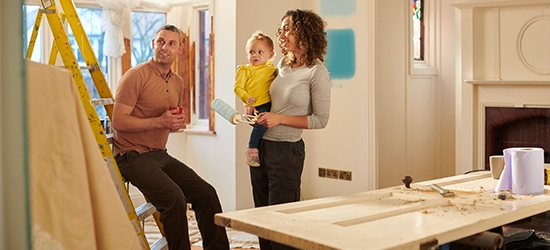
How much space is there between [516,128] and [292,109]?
3346 millimetres

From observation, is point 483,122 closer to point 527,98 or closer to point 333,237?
point 527,98

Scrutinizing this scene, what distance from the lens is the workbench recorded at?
1.62m

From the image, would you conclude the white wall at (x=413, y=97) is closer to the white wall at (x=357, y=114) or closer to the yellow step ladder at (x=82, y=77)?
the white wall at (x=357, y=114)

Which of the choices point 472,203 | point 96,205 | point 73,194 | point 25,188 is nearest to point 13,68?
point 25,188

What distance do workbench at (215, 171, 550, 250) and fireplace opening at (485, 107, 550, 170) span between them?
3178 millimetres

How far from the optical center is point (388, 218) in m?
1.88

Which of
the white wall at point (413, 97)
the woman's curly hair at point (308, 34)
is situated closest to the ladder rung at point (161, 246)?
the woman's curly hair at point (308, 34)

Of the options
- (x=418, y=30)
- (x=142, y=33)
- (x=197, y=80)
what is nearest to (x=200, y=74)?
(x=197, y=80)

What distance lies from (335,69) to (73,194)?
4.48 metres

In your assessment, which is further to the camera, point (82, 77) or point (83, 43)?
point (83, 43)

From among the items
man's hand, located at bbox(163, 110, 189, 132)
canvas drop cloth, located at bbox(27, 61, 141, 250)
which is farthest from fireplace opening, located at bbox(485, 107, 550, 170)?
canvas drop cloth, located at bbox(27, 61, 141, 250)

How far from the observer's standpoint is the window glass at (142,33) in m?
5.54

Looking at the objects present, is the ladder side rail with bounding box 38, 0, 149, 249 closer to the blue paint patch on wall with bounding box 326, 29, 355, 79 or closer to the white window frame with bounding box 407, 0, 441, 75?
the blue paint patch on wall with bounding box 326, 29, 355, 79

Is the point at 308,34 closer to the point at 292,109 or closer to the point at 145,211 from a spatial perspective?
the point at 292,109
